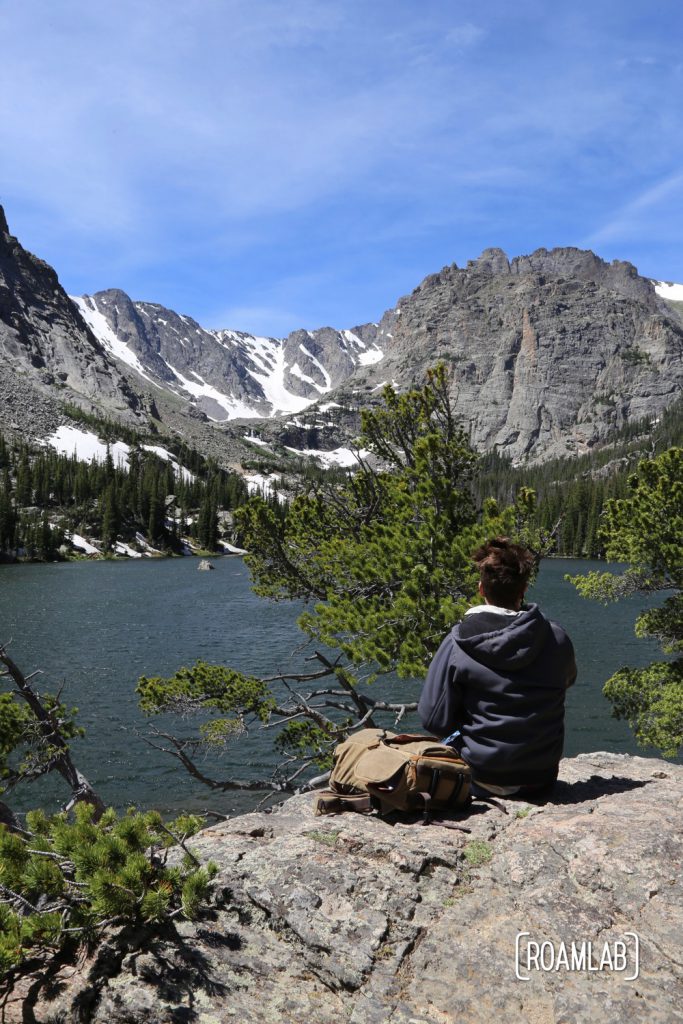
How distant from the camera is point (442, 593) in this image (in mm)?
12250

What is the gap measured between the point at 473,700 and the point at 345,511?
9.77 meters

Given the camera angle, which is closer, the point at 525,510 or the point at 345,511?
the point at 525,510

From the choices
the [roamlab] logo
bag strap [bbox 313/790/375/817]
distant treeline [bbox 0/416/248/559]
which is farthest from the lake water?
distant treeline [bbox 0/416/248/559]

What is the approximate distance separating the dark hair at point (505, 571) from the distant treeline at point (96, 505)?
392 ft

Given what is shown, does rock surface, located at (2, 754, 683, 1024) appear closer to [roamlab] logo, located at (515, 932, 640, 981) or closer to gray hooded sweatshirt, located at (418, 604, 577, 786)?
[roamlab] logo, located at (515, 932, 640, 981)

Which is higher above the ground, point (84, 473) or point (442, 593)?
point (84, 473)

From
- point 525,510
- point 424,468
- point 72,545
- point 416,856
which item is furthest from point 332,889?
point 72,545

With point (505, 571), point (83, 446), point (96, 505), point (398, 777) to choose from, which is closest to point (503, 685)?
point (505, 571)

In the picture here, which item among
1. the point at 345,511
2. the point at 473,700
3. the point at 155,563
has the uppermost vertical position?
the point at 345,511

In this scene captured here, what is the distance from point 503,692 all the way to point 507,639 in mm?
501

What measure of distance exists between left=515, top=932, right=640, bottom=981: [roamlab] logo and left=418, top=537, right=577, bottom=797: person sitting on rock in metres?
1.74

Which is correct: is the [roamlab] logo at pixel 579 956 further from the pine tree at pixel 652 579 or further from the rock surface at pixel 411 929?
the pine tree at pixel 652 579

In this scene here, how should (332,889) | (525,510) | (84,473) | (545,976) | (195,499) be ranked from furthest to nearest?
(195,499), (84,473), (525,510), (332,889), (545,976)

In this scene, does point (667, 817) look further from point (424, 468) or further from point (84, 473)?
point (84, 473)
